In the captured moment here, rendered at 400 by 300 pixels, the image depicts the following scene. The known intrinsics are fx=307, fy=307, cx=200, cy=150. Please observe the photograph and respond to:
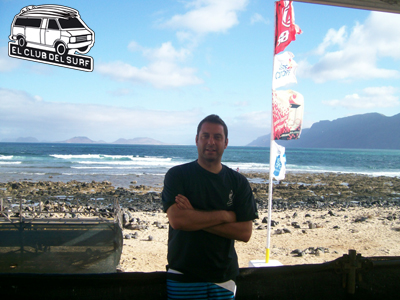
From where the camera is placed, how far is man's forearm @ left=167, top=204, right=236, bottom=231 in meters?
1.58

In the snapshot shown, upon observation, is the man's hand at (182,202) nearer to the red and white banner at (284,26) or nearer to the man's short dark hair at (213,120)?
the man's short dark hair at (213,120)

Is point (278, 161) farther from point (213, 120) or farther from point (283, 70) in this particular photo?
point (213, 120)

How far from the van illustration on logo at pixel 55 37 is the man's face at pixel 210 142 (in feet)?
10.4

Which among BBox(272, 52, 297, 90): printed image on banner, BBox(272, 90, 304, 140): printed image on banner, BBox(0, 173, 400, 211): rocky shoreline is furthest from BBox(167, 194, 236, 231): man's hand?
BBox(0, 173, 400, 211): rocky shoreline

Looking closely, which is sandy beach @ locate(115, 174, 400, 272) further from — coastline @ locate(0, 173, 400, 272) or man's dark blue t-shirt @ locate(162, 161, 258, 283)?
man's dark blue t-shirt @ locate(162, 161, 258, 283)

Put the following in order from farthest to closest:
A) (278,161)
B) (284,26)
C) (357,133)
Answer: (357,133) < (278,161) < (284,26)

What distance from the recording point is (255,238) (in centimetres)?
725

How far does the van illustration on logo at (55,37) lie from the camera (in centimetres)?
435

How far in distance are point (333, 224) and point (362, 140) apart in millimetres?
167984

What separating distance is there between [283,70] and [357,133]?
178423mm

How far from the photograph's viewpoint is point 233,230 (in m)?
1.67

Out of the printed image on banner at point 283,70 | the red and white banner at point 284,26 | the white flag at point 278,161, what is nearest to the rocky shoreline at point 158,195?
the white flag at point 278,161

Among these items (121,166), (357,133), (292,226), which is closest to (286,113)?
(292,226)

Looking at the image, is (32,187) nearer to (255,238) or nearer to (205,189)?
(255,238)
